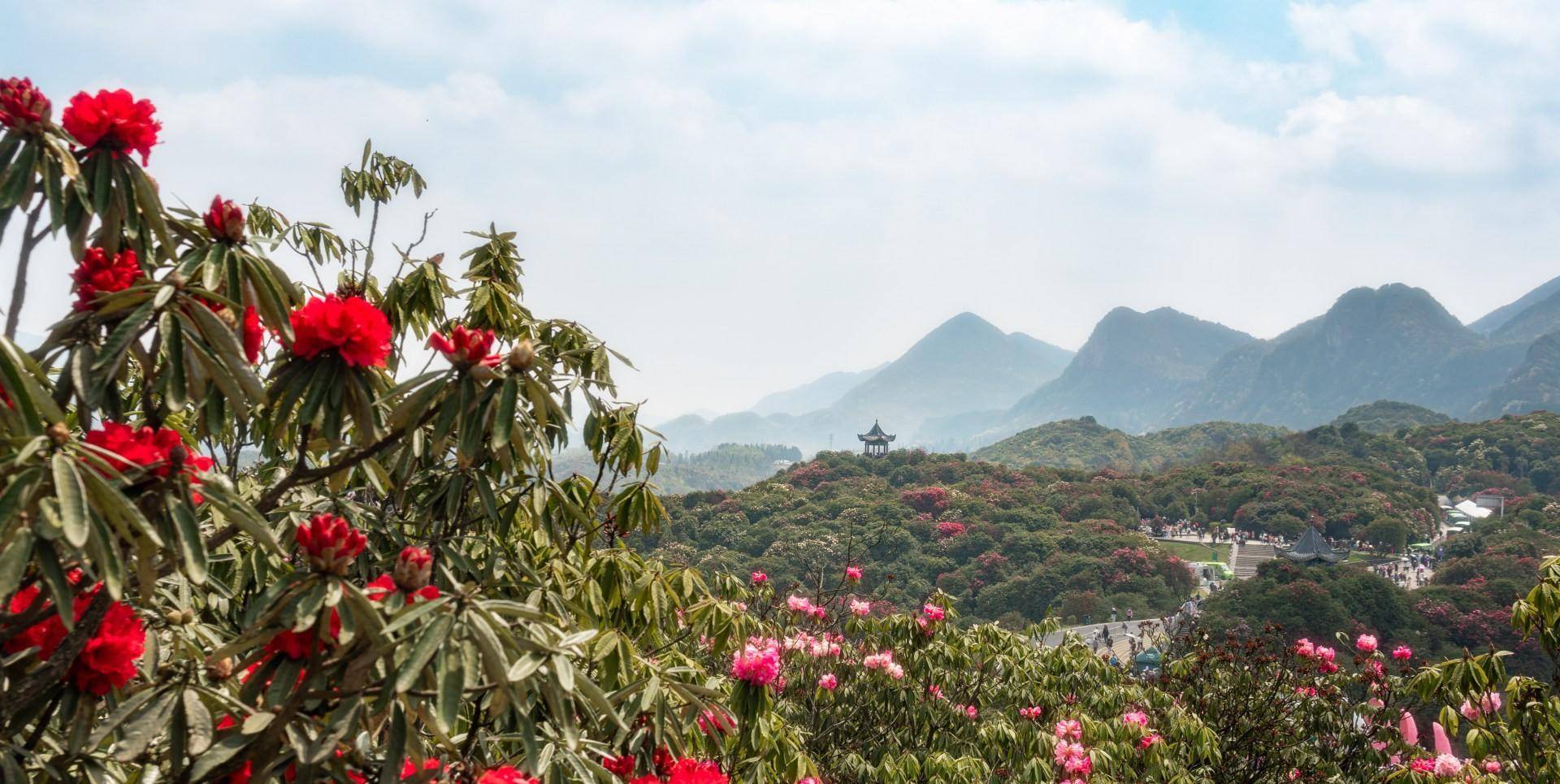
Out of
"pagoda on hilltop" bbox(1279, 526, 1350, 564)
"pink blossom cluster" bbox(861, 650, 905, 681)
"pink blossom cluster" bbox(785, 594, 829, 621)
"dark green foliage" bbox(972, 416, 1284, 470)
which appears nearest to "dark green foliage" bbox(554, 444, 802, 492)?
"dark green foliage" bbox(972, 416, 1284, 470)

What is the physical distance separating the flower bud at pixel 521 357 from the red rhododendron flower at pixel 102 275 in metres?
0.66

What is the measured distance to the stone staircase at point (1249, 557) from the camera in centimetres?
4173

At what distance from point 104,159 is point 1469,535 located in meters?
42.3

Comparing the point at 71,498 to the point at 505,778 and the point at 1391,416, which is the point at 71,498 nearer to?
the point at 505,778

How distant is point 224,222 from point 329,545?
68 cm

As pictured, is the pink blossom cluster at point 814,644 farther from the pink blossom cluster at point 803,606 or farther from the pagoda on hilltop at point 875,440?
the pagoda on hilltop at point 875,440

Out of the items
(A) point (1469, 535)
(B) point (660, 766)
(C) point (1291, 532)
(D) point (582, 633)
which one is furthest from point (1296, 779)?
(C) point (1291, 532)

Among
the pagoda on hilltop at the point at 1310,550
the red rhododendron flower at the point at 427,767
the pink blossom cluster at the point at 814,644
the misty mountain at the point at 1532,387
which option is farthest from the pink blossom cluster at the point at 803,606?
the misty mountain at the point at 1532,387

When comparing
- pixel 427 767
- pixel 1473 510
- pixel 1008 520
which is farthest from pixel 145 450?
pixel 1473 510

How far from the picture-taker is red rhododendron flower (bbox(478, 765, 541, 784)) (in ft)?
4.58

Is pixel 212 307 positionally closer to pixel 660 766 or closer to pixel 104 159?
pixel 104 159

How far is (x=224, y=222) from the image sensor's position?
5.25 ft

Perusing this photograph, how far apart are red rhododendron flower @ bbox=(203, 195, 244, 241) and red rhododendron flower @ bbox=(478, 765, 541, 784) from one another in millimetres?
1063

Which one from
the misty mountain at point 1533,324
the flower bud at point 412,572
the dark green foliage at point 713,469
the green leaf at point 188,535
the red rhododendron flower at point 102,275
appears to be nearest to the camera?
the green leaf at point 188,535
